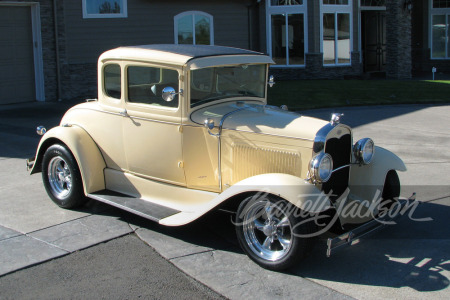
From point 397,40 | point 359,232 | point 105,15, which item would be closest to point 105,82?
point 359,232

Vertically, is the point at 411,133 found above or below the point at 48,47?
below

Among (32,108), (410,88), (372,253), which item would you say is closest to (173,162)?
(372,253)

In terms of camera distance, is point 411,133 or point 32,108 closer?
point 411,133

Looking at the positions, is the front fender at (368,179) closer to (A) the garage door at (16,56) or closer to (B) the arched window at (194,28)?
(A) the garage door at (16,56)

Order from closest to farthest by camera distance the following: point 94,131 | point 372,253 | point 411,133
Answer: point 372,253, point 94,131, point 411,133

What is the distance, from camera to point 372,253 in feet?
16.7

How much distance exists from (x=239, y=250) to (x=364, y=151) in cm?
156

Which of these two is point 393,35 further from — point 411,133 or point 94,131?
point 94,131

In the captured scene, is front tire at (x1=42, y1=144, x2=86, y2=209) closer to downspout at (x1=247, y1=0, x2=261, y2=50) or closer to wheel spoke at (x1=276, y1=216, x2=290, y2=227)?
wheel spoke at (x1=276, y1=216, x2=290, y2=227)

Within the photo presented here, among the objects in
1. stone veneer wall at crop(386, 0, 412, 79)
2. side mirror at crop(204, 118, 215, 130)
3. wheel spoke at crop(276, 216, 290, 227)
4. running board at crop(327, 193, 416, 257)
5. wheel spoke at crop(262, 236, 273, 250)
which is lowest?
wheel spoke at crop(262, 236, 273, 250)

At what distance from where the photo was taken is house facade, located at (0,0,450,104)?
14938 mm

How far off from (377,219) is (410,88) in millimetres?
11904

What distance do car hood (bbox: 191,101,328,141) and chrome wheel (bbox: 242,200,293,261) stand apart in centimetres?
71

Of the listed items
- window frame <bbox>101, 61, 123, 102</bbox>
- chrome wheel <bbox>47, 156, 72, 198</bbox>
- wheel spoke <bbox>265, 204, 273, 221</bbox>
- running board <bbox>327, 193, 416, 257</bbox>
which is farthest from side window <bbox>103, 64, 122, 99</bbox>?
running board <bbox>327, 193, 416, 257</bbox>
